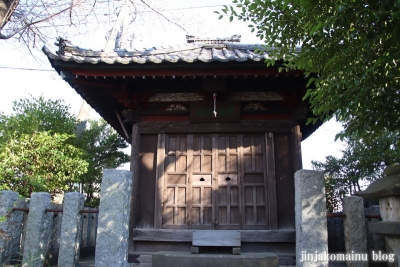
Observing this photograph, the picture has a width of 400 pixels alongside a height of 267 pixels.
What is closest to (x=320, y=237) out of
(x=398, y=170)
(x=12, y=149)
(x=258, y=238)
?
(x=398, y=170)

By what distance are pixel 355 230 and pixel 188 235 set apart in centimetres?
277

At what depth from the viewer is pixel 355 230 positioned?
4875mm

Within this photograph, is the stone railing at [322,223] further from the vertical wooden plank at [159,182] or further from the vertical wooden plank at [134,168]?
the vertical wooden plank at [134,168]

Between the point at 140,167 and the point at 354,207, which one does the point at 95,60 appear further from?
the point at 354,207

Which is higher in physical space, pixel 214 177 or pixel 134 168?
pixel 134 168

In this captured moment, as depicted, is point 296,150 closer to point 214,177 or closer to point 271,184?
point 271,184

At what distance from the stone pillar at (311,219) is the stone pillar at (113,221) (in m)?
2.43

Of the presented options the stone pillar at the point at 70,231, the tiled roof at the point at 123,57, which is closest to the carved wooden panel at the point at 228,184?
the tiled roof at the point at 123,57

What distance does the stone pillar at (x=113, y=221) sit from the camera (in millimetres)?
4531

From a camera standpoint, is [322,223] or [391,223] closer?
[391,223]

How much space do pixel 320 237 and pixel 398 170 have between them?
1298 millimetres

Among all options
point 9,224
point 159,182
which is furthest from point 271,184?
point 9,224

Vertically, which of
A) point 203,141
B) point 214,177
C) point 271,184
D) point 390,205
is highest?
point 203,141

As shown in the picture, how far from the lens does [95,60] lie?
5.63 metres
